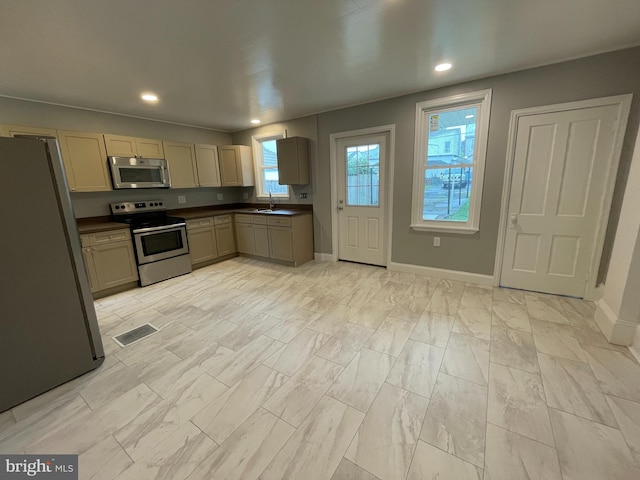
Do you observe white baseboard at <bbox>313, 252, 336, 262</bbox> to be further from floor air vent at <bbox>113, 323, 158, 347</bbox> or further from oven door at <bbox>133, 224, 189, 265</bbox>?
floor air vent at <bbox>113, 323, 158, 347</bbox>

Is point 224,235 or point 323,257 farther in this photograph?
point 224,235

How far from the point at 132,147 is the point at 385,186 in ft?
12.4

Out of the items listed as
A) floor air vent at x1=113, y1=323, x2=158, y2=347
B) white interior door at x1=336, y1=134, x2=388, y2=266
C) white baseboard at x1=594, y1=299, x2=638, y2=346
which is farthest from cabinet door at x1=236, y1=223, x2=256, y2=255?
white baseboard at x1=594, y1=299, x2=638, y2=346

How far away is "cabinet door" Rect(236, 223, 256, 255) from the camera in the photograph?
4.70m

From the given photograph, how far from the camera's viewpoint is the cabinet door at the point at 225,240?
4.64 meters

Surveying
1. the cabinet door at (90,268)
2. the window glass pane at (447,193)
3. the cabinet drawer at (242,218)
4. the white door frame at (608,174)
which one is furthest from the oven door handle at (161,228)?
the white door frame at (608,174)

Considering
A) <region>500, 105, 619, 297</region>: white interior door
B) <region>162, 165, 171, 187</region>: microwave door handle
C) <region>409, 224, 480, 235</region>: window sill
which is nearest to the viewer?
<region>500, 105, 619, 297</region>: white interior door

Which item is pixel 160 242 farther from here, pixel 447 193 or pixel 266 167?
pixel 447 193

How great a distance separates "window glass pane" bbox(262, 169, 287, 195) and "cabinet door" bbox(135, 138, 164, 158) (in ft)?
5.98

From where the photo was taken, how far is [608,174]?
8.27 feet

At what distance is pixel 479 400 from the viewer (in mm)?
1616

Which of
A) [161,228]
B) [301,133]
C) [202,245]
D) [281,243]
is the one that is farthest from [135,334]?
[301,133]

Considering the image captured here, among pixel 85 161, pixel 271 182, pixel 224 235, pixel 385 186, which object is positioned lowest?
pixel 224 235

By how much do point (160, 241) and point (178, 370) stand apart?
2.40 m
